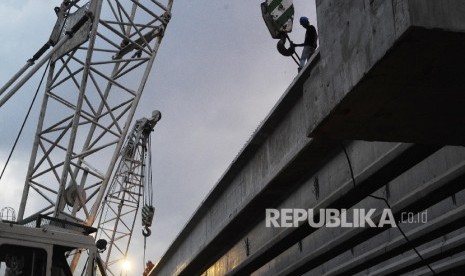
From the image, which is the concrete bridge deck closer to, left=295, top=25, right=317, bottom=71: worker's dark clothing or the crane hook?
left=295, top=25, right=317, bottom=71: worker's dark clothing

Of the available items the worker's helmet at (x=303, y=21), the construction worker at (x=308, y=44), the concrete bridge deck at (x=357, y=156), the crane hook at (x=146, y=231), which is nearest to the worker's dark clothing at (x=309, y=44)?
the construction worker at (x=308, y=44)

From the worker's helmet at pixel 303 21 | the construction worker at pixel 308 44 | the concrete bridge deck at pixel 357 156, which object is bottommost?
the concrete bridge deck at pixel 357 156

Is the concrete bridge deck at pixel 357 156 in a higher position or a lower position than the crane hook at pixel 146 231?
lower

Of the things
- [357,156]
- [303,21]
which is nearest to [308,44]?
[303,21]

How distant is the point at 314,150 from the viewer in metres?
9.26

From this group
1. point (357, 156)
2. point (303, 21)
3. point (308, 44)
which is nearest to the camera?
point (357, 156)

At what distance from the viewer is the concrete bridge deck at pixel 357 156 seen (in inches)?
185

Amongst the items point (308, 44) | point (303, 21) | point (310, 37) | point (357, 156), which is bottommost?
point (357, 156)

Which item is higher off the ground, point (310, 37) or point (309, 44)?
point (310, 37)

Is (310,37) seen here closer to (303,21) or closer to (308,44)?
(308,44)

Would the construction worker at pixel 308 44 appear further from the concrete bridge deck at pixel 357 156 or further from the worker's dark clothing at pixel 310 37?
the concrete bridge deck at pixel 357 156

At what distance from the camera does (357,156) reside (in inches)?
372

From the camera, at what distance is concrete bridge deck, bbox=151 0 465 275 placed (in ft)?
15.4

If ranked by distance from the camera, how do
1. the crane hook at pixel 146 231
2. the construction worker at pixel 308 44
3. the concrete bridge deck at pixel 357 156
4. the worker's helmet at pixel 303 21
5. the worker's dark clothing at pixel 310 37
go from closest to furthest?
the concrete bridge deck at pixel 357 156, the construction worker at pixel 308 44, the worker's dark clothing at pixel 310 37, the worker's helmet at pixel 303 21, the crane hook at pixel 146 231
